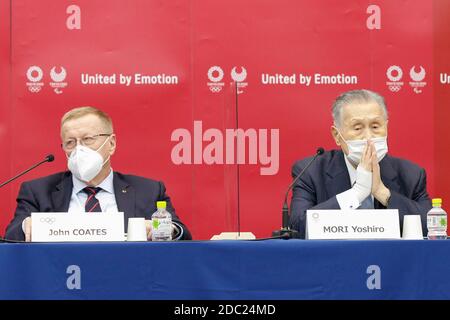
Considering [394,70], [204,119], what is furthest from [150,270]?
[394,70]

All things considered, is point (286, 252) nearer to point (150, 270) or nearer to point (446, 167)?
point (150, 270)

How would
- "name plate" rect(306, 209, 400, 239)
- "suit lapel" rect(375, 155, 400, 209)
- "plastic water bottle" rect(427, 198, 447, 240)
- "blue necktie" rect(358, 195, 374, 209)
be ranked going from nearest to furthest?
"name plate" rect(306, 209, 400, 239) → "plastic water bottle" rect(427, 198, 447, 240) → "blue necktie" rect(358, 195, 374, 209) → "suit lapel" rect(375, 155, 400, 209)

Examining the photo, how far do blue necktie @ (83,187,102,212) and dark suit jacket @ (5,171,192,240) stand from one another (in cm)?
8

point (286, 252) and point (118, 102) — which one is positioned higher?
point (118, 102)

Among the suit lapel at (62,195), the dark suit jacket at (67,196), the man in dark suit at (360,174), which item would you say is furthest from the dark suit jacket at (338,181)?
the suit lapel at (62,195)

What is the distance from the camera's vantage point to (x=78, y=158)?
3846 mm

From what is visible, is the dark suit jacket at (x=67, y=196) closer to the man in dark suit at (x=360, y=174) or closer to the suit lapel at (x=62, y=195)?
the suit lapel at (x=62, y=195)

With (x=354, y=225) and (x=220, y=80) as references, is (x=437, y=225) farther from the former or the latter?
(x=220, y=80)

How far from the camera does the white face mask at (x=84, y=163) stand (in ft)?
12.6

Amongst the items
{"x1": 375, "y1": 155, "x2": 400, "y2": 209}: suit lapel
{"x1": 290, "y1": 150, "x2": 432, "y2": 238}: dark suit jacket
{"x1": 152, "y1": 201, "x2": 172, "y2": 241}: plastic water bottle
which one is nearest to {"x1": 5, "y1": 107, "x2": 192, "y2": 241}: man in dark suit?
{"x1": 152, "y1": 201, "x2": 172, "y2": 241}: plastic water bottle

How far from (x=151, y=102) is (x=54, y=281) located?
186cm

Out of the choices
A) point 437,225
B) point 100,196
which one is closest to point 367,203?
point 437,225

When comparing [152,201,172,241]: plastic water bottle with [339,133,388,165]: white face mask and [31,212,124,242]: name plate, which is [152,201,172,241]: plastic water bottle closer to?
[31,212,124,242]: name plate

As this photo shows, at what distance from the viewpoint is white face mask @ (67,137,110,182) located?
385cm
